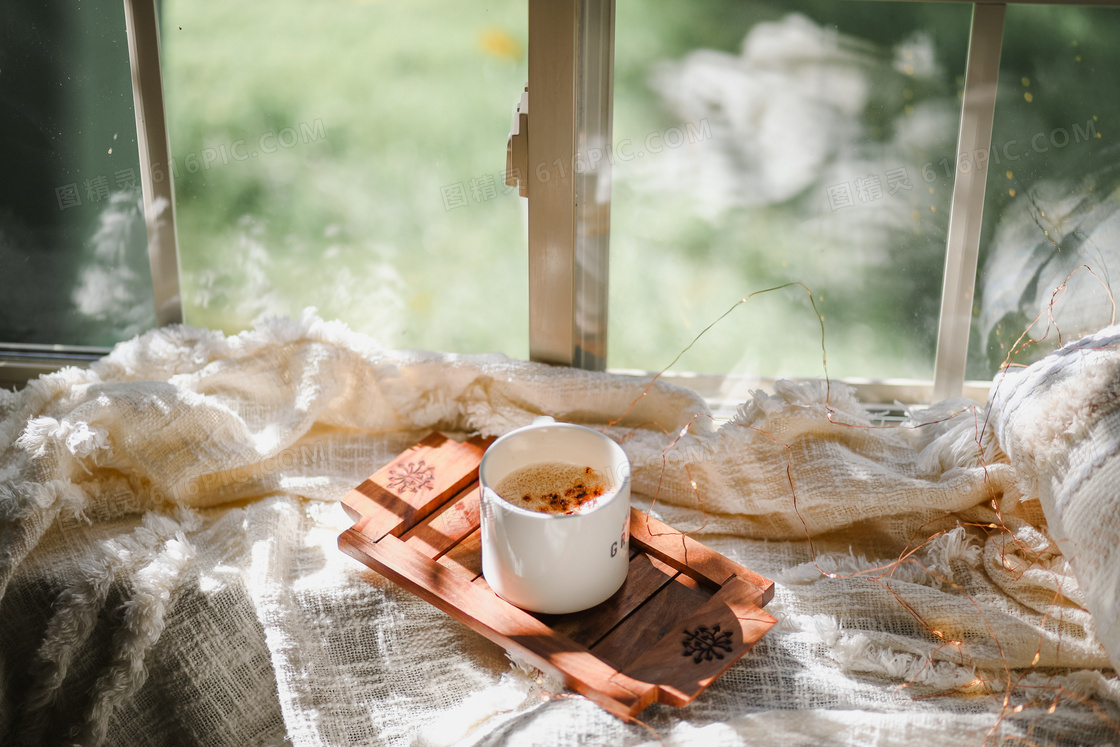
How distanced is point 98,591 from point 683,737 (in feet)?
1.75

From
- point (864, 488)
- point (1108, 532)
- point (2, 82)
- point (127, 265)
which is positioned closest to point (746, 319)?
point (864, 488)

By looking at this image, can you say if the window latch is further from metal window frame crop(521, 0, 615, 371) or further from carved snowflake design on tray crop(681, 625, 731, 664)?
carved snowflake design on tray crop(681, 625, 731, 664)

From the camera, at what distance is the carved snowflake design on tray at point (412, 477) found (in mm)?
927

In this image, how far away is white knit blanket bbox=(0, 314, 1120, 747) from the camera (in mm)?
760

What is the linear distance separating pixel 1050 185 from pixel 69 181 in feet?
3.56

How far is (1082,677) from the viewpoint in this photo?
76 centimetres

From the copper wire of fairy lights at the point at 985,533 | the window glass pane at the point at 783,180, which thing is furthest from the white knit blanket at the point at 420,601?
the window glass pane at the point at 783,180

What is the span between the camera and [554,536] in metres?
0.74

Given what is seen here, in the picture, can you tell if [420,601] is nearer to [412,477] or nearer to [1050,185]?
[412,477]

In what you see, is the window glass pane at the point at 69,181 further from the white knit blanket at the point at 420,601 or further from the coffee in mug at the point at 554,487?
the coffee in mug at the point at 554,487

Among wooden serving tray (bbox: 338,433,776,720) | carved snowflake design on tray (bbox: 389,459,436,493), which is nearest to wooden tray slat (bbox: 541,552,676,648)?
wooden serving tray (bbox: 338,433,776,720)

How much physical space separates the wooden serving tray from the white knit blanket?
0.10 feet

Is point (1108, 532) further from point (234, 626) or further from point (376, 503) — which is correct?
point (234, 626)

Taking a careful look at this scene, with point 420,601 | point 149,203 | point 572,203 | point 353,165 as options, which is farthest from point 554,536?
point 149,203
